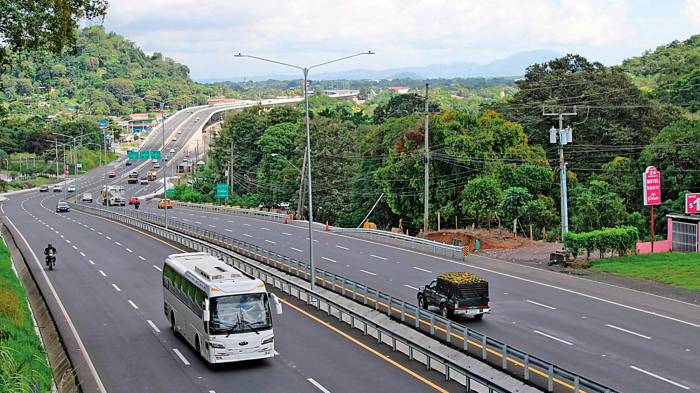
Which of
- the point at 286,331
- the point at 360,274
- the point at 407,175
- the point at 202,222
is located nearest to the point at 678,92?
the point at 407,175

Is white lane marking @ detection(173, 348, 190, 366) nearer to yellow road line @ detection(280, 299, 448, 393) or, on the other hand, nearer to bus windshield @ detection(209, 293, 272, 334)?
bus windshield @ detection(209, 293, 272, 334)

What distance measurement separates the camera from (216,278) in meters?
24.9

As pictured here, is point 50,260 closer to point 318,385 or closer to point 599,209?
point 318,385

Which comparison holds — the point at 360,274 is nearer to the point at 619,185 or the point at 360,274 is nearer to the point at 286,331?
the point at 286,331

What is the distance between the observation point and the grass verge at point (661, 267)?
38344 mm

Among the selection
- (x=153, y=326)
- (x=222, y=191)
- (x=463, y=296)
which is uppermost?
(x=222, y=191)

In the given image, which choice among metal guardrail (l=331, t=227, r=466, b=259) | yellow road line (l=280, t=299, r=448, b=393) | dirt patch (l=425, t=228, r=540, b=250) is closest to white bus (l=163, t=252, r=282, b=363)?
yellow road line (l=280, t=299, r=448, b=393)

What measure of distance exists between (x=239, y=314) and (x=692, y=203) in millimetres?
32754

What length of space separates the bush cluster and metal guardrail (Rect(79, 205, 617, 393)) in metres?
13.9

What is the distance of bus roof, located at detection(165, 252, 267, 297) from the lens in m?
24.1

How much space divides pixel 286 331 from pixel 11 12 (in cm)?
1365

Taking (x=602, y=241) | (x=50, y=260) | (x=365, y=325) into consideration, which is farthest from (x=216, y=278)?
(x=602, y=241)

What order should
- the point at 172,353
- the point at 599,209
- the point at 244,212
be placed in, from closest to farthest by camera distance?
the point at 172,353, the point at 599,209, the point at 244,212

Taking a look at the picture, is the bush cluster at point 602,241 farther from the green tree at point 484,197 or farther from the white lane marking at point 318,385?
the white lane marking at point 318,385
